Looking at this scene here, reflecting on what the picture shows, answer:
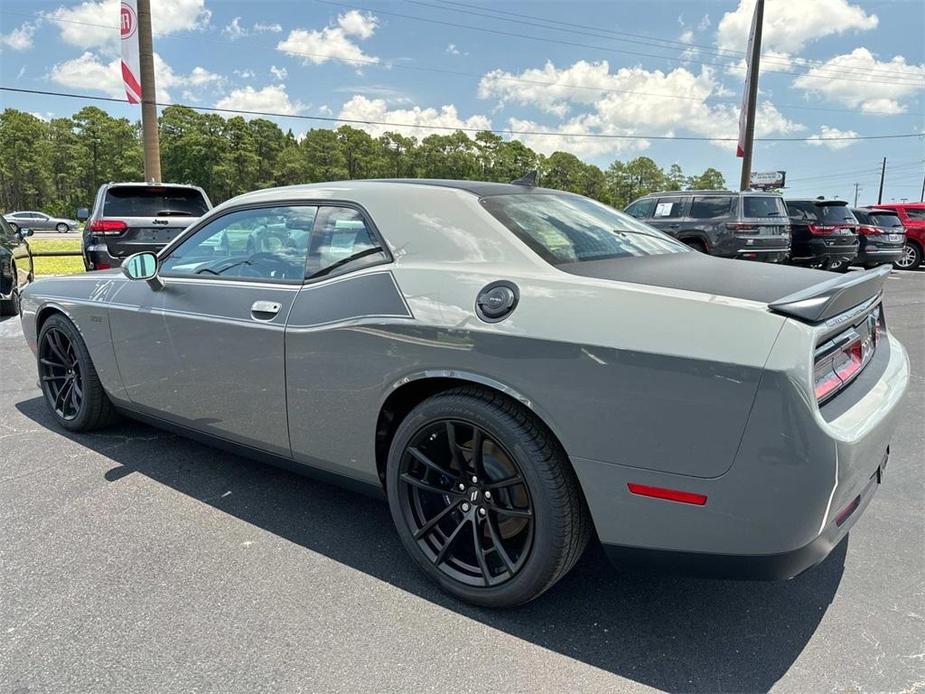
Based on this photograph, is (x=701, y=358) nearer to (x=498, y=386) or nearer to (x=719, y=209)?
(x=498, y=386)

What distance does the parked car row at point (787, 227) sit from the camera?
37.8 feet

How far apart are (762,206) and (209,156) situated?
61831 millimetres

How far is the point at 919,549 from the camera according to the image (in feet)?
8.91

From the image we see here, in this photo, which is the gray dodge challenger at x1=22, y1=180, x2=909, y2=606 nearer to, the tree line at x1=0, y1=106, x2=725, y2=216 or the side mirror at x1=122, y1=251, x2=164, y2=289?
the side mirror at x1=122, y1=251, x2=164, y2=289

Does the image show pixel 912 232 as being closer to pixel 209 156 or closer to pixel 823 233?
pixel 823 233

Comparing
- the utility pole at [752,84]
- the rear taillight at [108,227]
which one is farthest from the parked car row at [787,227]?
the rear taillight at [108,227]

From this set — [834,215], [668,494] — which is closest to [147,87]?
[834,215]

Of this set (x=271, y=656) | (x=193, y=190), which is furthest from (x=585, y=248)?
(x=193, y=190)

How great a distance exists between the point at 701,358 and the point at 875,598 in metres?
1.40

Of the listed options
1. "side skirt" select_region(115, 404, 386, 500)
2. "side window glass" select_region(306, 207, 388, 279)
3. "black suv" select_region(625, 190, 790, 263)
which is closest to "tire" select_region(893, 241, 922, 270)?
"black suv" select_region(625, 190, 790, 263)

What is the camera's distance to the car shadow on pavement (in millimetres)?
2023

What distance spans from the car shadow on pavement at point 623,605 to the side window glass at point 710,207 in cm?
1009

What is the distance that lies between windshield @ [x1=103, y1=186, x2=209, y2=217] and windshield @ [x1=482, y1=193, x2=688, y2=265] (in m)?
7.07

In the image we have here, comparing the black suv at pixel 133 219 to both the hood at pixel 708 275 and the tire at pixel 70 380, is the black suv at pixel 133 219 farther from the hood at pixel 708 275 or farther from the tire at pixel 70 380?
the hood at pixel 708 275
